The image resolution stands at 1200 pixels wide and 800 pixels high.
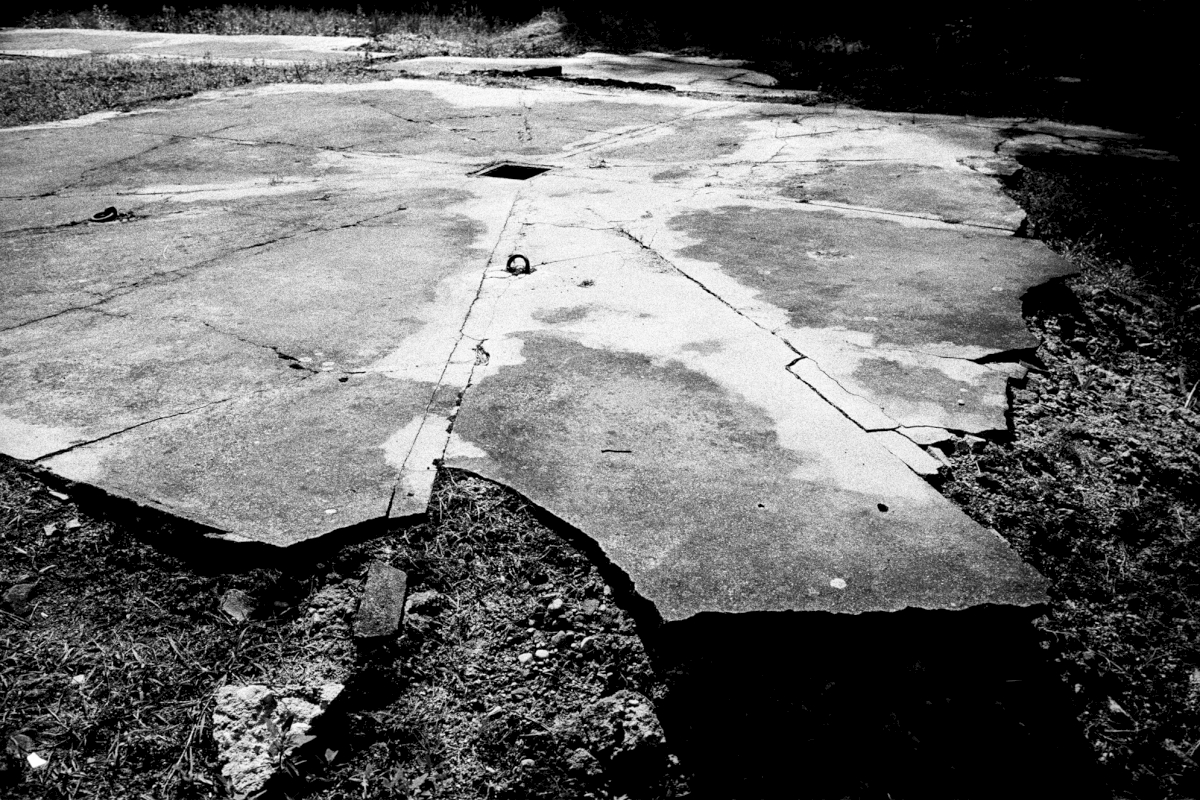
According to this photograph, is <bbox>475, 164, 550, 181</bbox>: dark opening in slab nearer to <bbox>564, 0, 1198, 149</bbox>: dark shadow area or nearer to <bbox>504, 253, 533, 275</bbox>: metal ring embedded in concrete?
<bbox>504, 253, 533, 275</bbox>: metal ring embedded in concrete

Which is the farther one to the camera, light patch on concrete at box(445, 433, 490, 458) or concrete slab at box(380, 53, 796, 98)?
concrete slab at box(380, 53, 796, 98)

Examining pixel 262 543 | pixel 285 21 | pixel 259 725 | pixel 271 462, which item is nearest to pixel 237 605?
pixel 262 543

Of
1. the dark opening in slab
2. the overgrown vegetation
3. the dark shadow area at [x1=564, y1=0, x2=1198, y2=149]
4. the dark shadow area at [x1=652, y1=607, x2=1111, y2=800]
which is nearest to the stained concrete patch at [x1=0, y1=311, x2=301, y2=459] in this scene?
the dark shadow area at [x1=652, y1=607, x2=1111, y2=800]

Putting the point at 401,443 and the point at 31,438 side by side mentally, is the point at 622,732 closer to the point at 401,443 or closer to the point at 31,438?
the point at 401,443

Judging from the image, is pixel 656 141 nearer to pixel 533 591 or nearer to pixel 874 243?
pixel 874 243

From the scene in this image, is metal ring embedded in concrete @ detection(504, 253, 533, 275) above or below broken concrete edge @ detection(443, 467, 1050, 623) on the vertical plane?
above

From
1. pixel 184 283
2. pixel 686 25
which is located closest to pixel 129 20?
pixel 686 25
